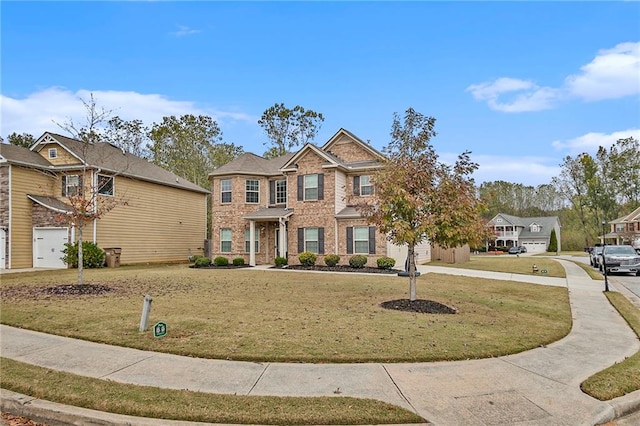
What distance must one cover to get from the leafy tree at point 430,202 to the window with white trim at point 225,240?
55.9 ft

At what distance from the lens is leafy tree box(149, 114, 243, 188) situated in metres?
41.2

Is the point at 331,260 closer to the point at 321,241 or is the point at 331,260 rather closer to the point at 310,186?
the point at 321,241

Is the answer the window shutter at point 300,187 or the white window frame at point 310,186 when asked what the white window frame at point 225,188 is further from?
the white window frame at point 310,186

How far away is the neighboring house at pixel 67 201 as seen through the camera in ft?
70.9

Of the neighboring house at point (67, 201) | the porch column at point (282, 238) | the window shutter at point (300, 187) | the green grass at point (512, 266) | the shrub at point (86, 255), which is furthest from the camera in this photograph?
the window shutter at point (300, 187)

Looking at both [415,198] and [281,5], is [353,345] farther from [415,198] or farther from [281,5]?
[281,5]

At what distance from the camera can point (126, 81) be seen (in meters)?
20.3

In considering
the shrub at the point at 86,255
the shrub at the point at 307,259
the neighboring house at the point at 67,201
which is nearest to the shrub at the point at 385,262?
the shrub at the point at 307,259

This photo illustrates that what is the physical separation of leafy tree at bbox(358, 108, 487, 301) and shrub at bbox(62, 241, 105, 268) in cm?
1851

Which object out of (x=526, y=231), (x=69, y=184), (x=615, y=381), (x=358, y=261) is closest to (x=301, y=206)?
(x=358, y=261)

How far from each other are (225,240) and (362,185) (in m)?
9.34

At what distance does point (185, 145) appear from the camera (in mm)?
41312

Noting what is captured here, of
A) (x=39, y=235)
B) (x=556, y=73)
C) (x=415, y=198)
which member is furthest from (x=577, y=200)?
(x=39, y=235)

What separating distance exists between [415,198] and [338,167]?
1357 centimetres
